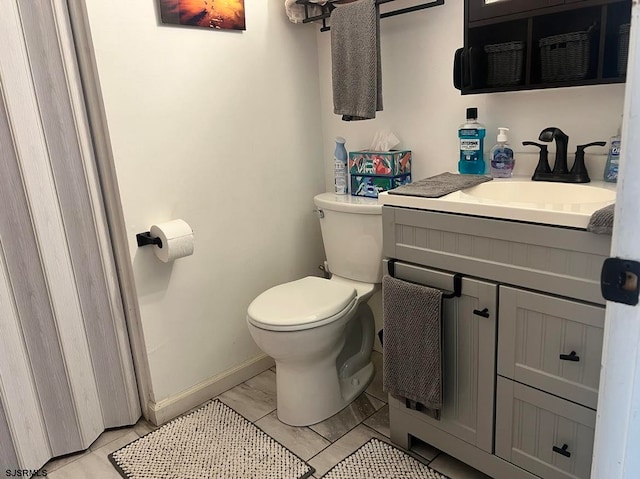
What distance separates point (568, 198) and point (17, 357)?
1.76 metres

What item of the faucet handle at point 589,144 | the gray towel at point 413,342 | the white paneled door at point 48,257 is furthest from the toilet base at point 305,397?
the faucet handle at point 589,144

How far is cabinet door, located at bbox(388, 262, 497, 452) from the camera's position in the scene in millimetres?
1319

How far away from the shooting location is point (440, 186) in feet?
4.83

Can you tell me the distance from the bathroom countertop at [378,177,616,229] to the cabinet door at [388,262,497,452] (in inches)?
7.8

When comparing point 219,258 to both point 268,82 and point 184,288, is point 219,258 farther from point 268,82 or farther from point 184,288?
point 268,82

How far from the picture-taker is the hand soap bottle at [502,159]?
1.59 metres

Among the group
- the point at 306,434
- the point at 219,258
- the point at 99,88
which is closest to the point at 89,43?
the point at 99,88

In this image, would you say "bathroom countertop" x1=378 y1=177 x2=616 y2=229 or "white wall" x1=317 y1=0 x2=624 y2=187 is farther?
"white wall" x1=317 y1=0 x2=624 y2=187

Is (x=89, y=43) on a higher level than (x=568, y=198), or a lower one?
higher

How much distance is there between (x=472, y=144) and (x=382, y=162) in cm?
37

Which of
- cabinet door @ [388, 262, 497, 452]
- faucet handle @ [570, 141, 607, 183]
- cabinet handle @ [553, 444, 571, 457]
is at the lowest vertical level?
cabinet handle @ [553, 444, 571, 457]

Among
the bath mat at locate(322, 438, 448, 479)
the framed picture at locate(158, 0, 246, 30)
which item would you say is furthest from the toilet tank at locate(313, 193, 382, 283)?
the framed picture at locate(158, 0, 246, 30)

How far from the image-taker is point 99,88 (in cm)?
155

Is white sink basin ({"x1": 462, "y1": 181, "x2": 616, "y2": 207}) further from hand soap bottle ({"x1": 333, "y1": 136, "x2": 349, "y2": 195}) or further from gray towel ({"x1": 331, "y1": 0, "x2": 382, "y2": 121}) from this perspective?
hand soap bottle ({"x1": 333, "y1": 136, "x2": 349, "y2": 195})
